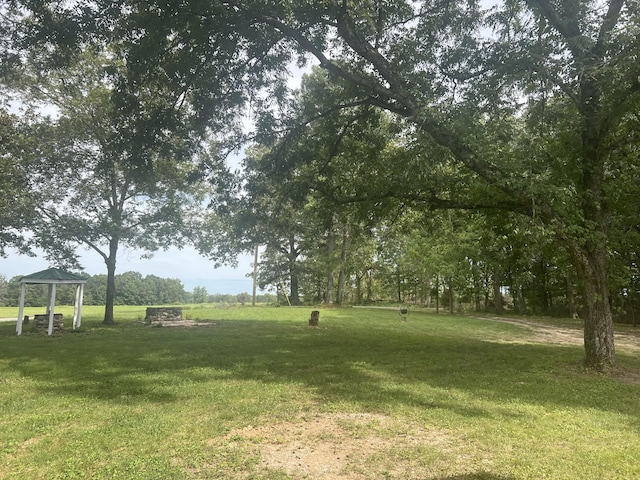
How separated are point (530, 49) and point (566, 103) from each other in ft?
7.01

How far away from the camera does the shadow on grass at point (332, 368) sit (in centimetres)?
631

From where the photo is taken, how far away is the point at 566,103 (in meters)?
10.1

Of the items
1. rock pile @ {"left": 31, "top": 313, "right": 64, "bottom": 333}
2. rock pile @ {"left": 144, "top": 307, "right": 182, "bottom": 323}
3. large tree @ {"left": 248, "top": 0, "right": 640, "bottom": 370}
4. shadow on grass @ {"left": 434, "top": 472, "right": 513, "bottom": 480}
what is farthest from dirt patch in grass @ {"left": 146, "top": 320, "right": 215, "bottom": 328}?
shadow on grass @ {"left": 434, "top": 472, "right": 513, "bottom": 480}

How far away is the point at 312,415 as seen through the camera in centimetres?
530

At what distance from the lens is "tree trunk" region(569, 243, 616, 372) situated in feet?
28.0

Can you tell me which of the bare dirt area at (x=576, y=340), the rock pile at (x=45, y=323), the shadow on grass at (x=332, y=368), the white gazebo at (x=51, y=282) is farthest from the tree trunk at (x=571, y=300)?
the rock pile at (x=45, y=323)

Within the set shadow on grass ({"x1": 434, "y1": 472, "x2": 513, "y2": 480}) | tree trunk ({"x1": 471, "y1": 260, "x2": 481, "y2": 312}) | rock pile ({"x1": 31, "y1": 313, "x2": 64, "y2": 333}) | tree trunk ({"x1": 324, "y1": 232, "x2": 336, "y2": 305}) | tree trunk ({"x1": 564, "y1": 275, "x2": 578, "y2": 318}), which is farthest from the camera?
tree trunk ({"x1": 324, "y1": 232, "x2": 336, "y2": 305})

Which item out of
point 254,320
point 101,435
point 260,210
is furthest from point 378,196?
point 254,320

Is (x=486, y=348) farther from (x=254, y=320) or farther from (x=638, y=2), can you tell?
(x=254, y=320)

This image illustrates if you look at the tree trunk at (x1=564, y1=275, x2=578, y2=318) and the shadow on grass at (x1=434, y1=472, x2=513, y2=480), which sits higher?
the tree trunk at (x1=564, y1=275, x2=578, y2=318)

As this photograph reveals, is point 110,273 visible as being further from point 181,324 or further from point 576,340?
point 576,340

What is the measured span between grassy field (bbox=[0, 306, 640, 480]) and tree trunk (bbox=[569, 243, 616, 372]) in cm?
45

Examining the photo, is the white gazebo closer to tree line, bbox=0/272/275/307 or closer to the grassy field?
the grassy field

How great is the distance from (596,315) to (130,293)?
54.3m
